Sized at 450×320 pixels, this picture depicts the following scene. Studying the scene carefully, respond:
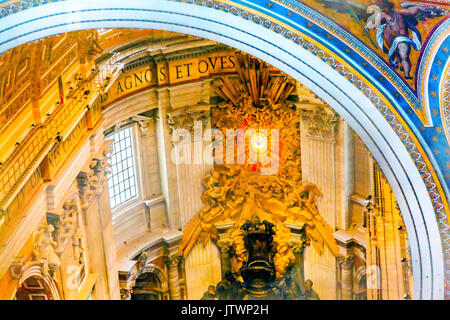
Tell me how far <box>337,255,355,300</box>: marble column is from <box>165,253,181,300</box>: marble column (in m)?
2.27

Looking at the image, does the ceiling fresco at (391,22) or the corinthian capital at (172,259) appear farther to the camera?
the corinthian capital at (172,259)

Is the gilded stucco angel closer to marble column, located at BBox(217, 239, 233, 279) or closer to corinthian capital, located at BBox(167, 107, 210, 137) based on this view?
corinthian capital, located at BBox(167, 107, 210, 137)

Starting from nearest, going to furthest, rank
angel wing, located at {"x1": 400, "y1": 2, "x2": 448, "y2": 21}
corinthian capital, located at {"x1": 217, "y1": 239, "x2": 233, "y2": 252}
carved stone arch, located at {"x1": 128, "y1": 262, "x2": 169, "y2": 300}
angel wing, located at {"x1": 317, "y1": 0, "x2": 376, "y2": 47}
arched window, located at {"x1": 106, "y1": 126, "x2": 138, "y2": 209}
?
1. angel wing, located at {"x1": 400, "y1": 2, "x2": 448, "y2": 21}
2. angel wing, located at {"x1": 317, "y1": 0, "x2": 376, "y2": 47}
3. arched window, located at {"x1": 106, "y1": 126, "x2": 138, "y2": 209}
4. carved stone arch, located at {"x1": 128, "y1": 262, "x2": 169, "y2": 300}
5. corinthian capital, located at {"x1": 217, "y1": 239, "x2": 233, "y2": 252}

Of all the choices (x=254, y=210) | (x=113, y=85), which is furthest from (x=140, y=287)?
(x=113, y=85)

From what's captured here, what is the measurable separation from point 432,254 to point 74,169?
13.6 feet

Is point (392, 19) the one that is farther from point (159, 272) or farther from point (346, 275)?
point (159, 272)

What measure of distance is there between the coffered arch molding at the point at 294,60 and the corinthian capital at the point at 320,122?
111 inches

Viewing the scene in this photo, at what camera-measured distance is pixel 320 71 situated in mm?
11422

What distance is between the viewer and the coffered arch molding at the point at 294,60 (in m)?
10.8

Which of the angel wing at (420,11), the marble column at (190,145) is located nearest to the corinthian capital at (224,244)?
the marble column at (190,145)

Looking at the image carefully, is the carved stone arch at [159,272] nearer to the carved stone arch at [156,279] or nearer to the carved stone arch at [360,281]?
the carved stone arch at [156,279]

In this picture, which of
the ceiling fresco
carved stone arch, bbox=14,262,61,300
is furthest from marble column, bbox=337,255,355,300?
carved stone arch, bbox=14,262,61,300

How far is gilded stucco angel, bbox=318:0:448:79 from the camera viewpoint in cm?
1095
